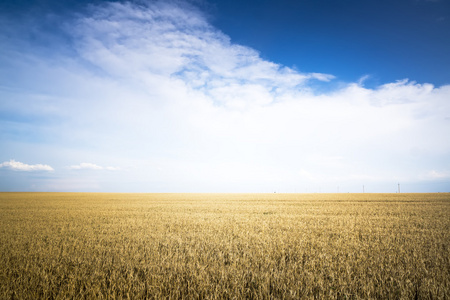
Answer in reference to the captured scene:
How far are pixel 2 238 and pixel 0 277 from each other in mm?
5868

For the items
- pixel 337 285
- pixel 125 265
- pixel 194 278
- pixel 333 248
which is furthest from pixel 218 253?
pixel 333 248

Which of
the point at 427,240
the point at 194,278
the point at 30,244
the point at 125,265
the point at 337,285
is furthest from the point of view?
the point at 427,240

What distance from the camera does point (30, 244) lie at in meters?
8.21

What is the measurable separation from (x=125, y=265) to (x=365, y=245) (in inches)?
318

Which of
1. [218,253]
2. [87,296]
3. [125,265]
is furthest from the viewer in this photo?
[218,253]

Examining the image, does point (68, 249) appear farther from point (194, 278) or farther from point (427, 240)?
point (427, 240)

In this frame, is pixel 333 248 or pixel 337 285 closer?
pixel 337 285

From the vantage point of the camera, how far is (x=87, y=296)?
428 cm

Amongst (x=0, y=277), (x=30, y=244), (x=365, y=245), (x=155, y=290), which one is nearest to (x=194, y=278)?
(x=155, y=290)

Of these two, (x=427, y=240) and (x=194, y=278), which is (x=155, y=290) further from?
(x=427, y=240)

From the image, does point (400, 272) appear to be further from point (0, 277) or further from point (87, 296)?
point (0, 277)

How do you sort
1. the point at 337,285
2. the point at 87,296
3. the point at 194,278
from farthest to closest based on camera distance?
the point at 194,278 < the point at 337,285 < the point at 87,296

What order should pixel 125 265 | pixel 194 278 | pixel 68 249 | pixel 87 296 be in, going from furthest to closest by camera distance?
1. pixel 68 249
2. pixel 125 265
3. pixel 194 278
4. pixel 87 296

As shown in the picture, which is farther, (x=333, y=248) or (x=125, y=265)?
(x=333, y=248)
